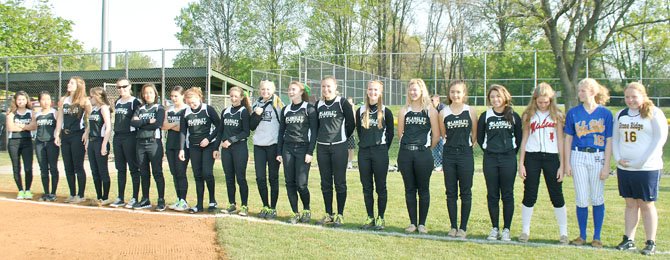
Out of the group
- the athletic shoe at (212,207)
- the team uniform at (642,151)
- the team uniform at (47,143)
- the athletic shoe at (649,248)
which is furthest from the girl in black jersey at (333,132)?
the team uniform at (47,143)

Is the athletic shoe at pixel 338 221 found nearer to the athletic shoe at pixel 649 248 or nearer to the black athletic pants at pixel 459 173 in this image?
the black athletic pants at pixel 459 173

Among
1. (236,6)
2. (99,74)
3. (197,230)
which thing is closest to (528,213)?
(197,230)

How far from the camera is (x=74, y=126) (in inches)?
310

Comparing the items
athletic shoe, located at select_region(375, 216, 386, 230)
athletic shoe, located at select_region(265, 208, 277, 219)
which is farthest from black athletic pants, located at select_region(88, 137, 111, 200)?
athletic shoe, located at select_region(375, 216, 386, 230)

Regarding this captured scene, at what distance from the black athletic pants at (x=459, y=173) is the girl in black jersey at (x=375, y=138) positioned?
705 mm

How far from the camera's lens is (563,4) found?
A: 20.9m

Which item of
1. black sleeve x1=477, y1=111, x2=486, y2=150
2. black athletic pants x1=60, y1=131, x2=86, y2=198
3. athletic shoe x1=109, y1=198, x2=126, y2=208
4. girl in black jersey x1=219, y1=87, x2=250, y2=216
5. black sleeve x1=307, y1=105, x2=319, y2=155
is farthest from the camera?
black athletic pants x1=60, y1=131, x2=86, y2=198

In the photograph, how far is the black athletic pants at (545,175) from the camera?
5.58m

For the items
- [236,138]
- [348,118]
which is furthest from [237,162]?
[348,118]

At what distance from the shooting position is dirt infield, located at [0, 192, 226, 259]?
5.20 m

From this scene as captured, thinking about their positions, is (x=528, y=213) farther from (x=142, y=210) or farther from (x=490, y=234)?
(x=142, y=210)

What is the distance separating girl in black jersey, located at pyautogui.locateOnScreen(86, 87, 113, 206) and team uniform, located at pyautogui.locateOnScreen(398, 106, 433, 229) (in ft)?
14.2

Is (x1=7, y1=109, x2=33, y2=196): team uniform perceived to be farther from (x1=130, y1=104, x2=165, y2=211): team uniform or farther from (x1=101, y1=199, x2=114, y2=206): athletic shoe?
(x1=130, y1=104, x2=165, y2=211): team uniform

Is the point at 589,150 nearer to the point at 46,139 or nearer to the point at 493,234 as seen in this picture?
the point at 493,234
